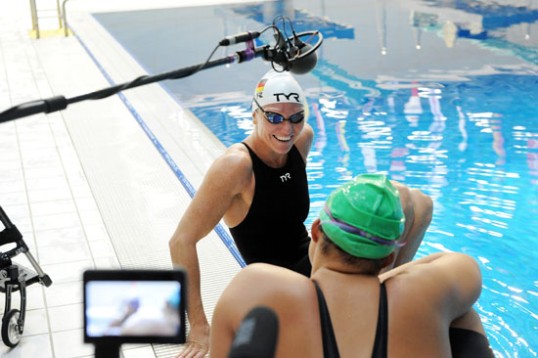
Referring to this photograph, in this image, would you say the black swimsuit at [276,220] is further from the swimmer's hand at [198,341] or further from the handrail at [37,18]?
the handrail at [37,18]

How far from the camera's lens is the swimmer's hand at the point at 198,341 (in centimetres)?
261

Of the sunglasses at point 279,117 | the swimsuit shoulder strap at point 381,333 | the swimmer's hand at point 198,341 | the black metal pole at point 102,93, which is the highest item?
the black metal pole at point 102,93

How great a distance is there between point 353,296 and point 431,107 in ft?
20.8

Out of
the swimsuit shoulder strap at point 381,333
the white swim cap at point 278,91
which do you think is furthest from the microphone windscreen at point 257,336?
the white swim cap at point 278,91

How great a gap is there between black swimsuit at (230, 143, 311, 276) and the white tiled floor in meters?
0.76

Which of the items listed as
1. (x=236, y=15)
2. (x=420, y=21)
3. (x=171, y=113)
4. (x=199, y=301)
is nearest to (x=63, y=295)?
(x=199, y=301)

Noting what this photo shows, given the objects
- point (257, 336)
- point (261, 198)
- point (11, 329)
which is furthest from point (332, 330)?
point (11, 329)

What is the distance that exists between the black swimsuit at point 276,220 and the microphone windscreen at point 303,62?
0.78m

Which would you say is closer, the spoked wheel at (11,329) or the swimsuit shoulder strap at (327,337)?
the swimsuit shoulder strap at (327,337)

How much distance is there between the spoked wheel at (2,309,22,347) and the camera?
3430 millimetres

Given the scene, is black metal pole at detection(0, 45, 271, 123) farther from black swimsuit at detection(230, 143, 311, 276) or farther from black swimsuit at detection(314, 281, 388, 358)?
black swimsuit at detection(230, 143, 311, 276)

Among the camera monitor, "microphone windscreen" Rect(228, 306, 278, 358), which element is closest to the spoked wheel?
the camera monitor

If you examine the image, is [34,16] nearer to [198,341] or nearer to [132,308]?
[198,341]

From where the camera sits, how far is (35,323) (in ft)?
12.2
